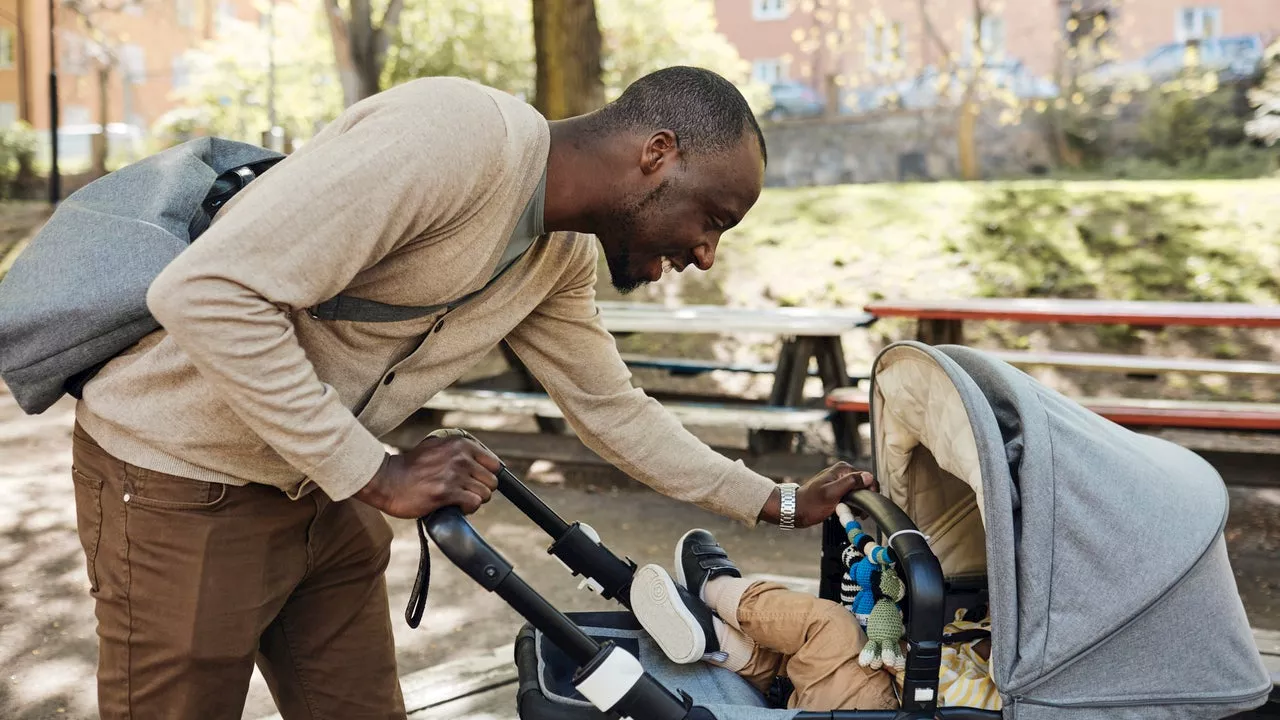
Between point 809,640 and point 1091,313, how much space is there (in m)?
4.01

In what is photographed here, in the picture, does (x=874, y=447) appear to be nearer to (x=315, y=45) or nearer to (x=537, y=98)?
(x=537, y=98)

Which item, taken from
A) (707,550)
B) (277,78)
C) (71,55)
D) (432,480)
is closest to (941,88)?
(707,550)

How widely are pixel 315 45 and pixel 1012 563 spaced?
2263cm

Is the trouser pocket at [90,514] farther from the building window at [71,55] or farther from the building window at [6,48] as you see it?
the building window at [6,48]

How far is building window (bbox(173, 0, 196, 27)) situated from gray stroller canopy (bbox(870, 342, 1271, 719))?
135 ft

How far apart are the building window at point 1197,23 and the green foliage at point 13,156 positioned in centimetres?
2082

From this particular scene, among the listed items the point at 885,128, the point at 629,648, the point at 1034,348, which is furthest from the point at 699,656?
the point at 885,128

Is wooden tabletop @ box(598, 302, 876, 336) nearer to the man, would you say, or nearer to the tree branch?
the man

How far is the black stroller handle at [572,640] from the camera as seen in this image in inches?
71.4

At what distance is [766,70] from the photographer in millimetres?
29641

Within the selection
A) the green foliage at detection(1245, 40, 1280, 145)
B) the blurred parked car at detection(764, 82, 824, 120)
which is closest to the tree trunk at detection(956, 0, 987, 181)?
the green foliage at detection(1245, 40, 1280, 145)

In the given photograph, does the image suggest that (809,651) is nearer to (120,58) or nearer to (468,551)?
(468,551)

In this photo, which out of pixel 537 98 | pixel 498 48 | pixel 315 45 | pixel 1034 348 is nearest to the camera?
pixel 537 98

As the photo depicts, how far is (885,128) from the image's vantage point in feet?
59.5
